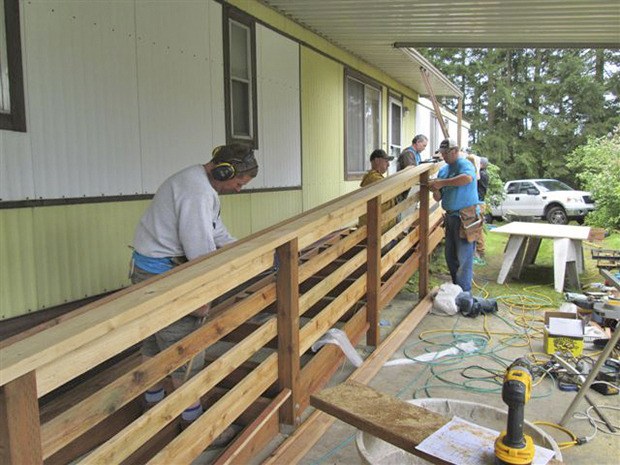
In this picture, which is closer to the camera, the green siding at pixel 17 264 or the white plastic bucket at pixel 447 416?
the white plastic bucket at pixel 447 416

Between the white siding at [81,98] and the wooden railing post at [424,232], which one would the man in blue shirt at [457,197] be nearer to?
the wooden railing post at [424,232]

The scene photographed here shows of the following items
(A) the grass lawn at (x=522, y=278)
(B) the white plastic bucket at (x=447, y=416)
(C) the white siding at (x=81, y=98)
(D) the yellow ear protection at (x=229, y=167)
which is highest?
(C) the white siding at (x=81, y=98)

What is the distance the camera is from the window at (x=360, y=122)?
28.8 ft

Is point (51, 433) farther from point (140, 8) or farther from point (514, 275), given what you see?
point (514, 275)

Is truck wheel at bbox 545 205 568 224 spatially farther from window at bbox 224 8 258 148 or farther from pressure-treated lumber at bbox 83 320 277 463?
pressure-treated lumber at bbox 83 320 277 463

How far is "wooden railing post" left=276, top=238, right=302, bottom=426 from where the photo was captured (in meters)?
2.83

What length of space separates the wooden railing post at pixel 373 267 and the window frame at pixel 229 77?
6.31 ft

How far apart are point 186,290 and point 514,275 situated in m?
6.81

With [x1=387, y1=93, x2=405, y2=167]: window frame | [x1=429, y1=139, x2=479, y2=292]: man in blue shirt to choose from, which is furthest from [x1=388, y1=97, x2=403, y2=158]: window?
[x1=429, y1=139, x2=479, y2=292]: man in blue shirt

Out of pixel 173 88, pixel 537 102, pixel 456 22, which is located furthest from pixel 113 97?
pixel 537 102

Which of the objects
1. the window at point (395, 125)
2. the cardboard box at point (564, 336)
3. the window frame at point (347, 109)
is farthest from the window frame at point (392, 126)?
the cardboard box at point (564, 336)

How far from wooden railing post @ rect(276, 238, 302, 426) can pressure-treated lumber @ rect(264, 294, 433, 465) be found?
99 mm

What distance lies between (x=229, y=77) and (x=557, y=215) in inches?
585

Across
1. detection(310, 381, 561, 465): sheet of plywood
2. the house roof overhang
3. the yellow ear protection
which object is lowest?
detection(310, 381, 561, 465): sheet of plywood
